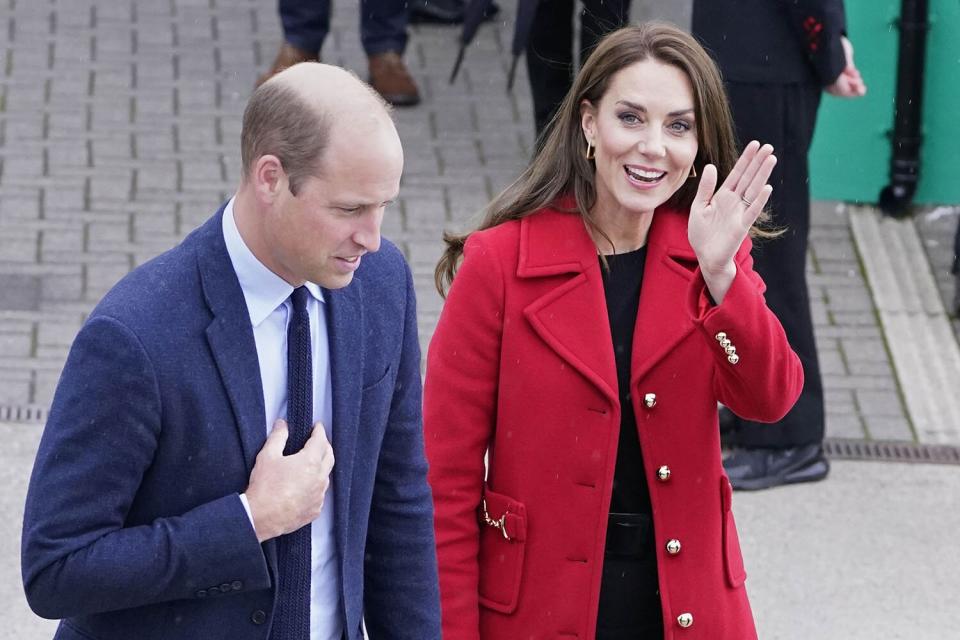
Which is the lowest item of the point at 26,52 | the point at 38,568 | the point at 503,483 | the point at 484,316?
the point at 26,52

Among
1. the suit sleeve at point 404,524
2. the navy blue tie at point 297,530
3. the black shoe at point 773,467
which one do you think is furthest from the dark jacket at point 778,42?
the navy blue tie at point 297,530

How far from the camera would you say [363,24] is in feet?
29.7

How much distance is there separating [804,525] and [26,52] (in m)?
5.43

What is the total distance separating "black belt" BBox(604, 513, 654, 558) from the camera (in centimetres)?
346

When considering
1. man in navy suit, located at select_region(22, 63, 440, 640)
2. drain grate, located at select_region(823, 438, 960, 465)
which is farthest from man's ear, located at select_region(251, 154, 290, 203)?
drain grate, located at select_region(823, 438, 960, 465)

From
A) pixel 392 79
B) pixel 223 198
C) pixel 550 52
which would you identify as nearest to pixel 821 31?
pixel 550 52

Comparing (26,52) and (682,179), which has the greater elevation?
(682,179)

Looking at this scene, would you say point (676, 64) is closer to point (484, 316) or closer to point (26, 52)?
point (484, 316)

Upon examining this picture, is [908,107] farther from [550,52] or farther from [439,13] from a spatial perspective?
[439,13]

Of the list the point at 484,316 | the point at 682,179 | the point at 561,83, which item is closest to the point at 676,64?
the point at 682,179

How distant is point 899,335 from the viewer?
24.5 feet

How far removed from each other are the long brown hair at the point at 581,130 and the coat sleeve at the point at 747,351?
0.99ft

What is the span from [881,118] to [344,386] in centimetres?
600

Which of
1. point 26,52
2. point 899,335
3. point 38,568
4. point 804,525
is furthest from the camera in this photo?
point 26,52
